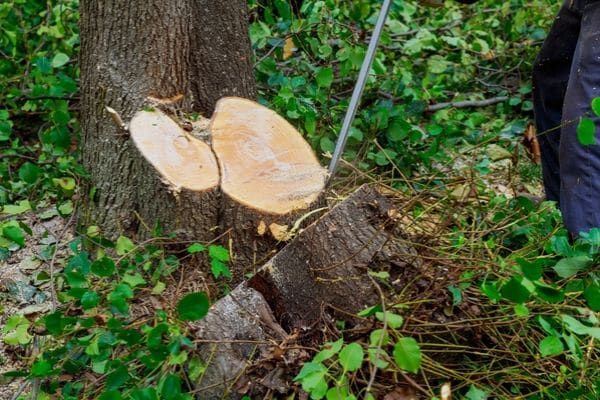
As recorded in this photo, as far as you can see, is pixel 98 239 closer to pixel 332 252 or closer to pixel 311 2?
pixel 332 252

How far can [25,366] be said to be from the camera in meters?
2.37

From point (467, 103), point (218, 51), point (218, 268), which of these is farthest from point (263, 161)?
point (467, 103)

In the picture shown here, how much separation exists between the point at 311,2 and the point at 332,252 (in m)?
1.90

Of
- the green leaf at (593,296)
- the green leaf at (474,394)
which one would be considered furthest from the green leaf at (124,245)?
the green leaf at (593,296)

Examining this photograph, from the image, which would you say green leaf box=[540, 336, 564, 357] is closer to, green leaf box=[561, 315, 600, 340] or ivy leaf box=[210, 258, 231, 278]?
green leaf box=[561, 315, 600, 340]

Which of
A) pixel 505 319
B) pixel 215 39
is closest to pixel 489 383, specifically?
pixel 505 319

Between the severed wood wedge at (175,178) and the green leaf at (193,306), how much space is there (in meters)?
0.57

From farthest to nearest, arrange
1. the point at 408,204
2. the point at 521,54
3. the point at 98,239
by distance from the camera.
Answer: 1. the point at 521,54
2. the point at 98,239
3. the point at 408,204

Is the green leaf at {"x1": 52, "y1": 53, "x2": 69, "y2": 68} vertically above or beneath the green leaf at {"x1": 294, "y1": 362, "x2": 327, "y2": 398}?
beneath

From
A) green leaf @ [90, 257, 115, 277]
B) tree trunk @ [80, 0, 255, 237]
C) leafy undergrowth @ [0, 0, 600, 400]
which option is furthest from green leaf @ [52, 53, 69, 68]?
green leaf @ [90, 257, 115, 277]

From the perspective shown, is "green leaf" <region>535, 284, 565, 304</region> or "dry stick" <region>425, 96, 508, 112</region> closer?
"green leaf" <region>535, 284, 565, 304</region>

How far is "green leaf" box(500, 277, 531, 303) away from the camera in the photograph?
5.73ft

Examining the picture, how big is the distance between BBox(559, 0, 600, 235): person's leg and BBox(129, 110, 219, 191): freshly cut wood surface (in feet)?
4.22

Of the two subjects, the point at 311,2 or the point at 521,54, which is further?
the point at 521,54
